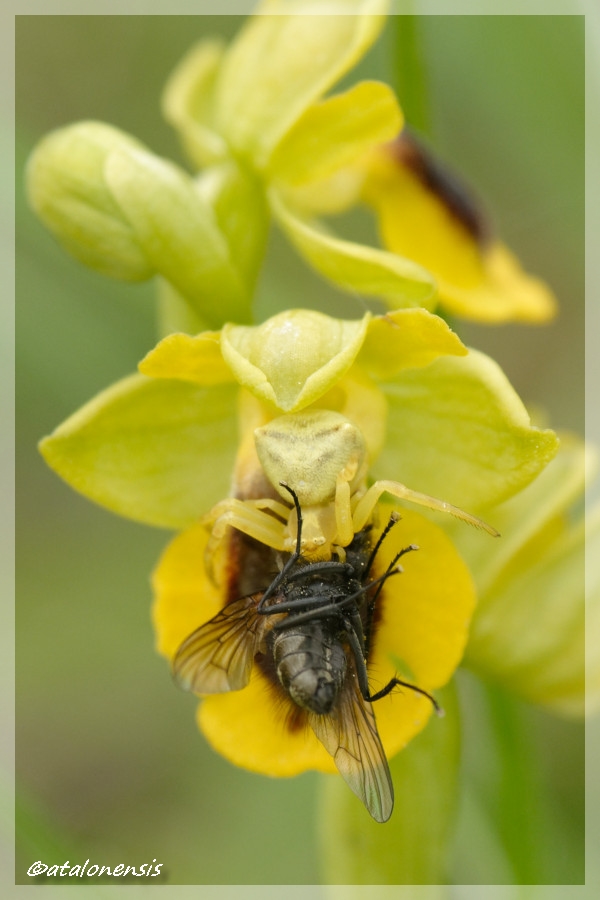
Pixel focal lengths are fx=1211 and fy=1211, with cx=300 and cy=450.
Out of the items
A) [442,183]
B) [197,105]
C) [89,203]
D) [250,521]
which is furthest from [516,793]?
[197,105]

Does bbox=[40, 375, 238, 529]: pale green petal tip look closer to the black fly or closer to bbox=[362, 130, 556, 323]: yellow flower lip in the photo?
the black fly

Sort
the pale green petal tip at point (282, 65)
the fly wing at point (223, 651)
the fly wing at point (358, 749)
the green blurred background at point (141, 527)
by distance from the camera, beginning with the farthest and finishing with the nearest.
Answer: the green blurred background at point (141, 527) → the pale green petal tip at point (282, 65) → the fly wing at point (223, 651) → the fly wing at point (358, 749)

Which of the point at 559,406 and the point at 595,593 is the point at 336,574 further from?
the point at 559,406

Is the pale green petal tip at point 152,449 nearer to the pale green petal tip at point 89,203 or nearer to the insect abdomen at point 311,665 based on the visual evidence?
the pale green petal tip at point 89,203

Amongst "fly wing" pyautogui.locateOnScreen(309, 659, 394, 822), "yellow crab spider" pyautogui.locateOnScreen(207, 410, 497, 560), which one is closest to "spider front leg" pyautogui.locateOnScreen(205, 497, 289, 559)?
"yellow crab spider" pyautogui.locateOnScreen(207, 410, 497, 560)

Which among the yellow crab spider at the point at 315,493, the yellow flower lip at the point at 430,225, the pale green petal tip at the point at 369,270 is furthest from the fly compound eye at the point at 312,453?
the yellow flower lip at the point at 430,225
